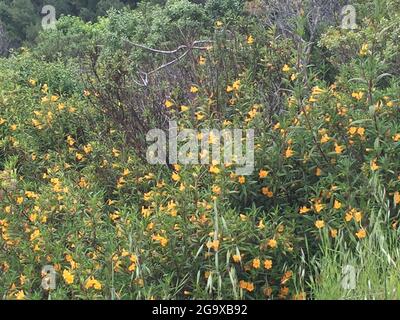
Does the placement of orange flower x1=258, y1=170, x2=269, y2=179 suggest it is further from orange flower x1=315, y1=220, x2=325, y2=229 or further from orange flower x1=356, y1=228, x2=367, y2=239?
orange flower x1=356, y1=228, x2=367, y2=239

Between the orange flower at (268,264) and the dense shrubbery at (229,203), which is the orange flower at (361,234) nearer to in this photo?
the dense shrubbery at (229,203)

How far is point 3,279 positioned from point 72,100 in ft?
8.89

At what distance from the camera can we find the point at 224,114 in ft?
16.4

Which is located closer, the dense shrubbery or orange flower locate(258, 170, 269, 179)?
the dense shrubbery

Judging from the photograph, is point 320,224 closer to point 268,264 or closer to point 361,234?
point 361,234

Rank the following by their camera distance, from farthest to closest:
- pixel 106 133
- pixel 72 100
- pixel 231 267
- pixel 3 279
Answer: pixel 72 100 → pixel 106 133 → pixel 3 279 → pixel 231 267

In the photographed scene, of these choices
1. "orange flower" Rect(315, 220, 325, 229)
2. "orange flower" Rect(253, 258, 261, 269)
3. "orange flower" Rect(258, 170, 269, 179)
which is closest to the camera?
"orange flower" Rect(253, 258, 261, 269)

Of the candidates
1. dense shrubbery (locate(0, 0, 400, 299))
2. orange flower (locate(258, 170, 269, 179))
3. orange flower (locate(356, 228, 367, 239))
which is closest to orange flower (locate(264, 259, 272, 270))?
dense shrubbery (locate(0, 0, 400, 299))

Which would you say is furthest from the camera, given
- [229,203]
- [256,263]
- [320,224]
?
[229,203]

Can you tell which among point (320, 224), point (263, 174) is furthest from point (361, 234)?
point (263, 174)

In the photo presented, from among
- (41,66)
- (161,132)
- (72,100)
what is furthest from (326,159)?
(41,66)

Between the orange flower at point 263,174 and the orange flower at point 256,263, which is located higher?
the orange flower at point 263,174

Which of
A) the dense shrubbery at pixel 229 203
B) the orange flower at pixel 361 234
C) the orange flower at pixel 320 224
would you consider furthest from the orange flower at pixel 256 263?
the orange flower at pixel 361 234

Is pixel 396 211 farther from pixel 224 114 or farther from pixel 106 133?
pixel 106 133
